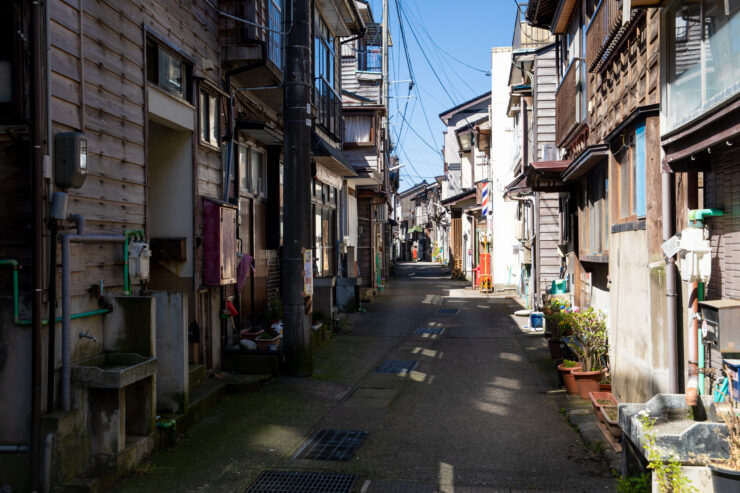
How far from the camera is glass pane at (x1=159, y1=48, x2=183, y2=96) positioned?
27.3ft

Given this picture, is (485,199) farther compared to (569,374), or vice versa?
(485,199)

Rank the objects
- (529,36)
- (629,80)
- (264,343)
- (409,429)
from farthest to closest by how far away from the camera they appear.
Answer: (529,36) → (264,343) → (629,80) → (409,429)

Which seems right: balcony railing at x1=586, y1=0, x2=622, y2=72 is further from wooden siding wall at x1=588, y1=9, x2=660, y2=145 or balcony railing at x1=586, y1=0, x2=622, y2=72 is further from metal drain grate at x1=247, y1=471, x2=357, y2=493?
metal drain grate at x1=247, y1=471, x2=357, y2=493

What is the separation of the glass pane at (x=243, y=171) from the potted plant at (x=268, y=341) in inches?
105

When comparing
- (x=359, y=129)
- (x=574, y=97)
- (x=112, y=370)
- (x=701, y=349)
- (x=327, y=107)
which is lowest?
(x=112, y=370)

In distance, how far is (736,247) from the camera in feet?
17.6

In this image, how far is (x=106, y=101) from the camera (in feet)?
22.0

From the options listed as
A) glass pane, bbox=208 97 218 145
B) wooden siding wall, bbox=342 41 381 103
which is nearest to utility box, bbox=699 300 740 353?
glass pane, bbox=208 97 218 145

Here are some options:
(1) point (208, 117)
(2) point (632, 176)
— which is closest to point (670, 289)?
(2) point (632, 176)

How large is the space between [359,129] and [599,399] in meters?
18.0

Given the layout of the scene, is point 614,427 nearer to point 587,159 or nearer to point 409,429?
point 409,429

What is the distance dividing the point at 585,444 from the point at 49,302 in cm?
576

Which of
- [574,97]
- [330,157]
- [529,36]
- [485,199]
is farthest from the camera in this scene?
[485,199]

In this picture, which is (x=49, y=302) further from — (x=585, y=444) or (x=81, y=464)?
(x=585, y=444)
